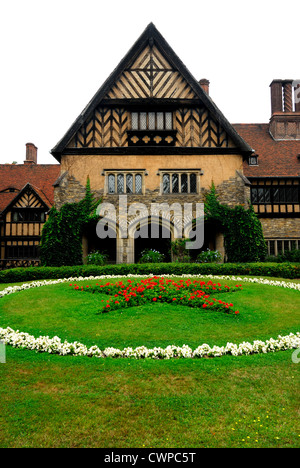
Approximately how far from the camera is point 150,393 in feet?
13.3

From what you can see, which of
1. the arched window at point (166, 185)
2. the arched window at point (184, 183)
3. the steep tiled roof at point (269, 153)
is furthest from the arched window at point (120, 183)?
the steep tiled roof at point (269, 153)

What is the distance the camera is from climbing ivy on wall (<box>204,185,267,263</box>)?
1684 cm

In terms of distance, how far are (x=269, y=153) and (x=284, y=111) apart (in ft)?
16.5

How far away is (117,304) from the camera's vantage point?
8.20 metres

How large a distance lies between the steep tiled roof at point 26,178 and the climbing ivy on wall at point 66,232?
8.94 m

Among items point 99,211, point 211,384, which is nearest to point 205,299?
point 211,384

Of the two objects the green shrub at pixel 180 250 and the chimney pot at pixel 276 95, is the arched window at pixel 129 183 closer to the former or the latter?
the green shrub at pixel 180 250

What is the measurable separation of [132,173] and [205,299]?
36.2 feet

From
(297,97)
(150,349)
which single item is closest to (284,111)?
(297,97)

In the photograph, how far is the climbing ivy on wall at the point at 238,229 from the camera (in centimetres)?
1684

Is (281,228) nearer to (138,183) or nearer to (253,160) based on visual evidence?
(253,160)

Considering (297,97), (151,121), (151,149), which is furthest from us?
(297,97)
